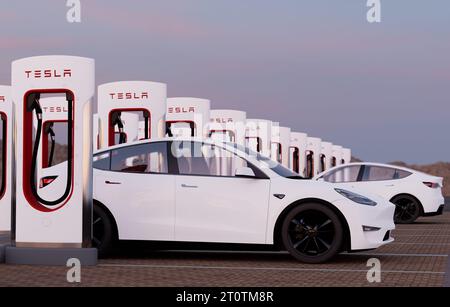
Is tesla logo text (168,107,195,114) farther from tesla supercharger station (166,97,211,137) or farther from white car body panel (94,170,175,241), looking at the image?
white car body panel (94,170,175,241)

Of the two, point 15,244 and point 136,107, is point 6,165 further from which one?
point 15,244

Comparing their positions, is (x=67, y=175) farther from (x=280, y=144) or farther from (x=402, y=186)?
(x=280, y=144)

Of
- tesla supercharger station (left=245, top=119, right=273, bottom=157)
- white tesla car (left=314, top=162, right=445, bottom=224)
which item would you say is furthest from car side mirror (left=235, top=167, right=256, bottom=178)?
tesla supercharger station (left=245, top=119, right=273, bottom=157)

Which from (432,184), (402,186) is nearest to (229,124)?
(402,186)

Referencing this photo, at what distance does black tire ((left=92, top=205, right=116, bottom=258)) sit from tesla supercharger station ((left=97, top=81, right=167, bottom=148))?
6.05m

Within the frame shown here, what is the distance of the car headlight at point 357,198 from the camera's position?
1131cm

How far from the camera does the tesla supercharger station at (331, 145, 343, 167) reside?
41281mm

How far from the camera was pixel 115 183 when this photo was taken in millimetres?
11867

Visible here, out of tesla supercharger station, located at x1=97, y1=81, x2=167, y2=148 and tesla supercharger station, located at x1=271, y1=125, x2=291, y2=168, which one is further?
tesla supercharger station, located at x1=271, y1=125, x2=291, y2=168

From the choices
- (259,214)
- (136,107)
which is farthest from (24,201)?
(136,107)

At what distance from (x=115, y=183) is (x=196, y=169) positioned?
1.07m

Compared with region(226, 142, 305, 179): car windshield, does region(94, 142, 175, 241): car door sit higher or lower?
lower

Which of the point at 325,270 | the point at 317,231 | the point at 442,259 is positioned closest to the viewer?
the point at 325,270
